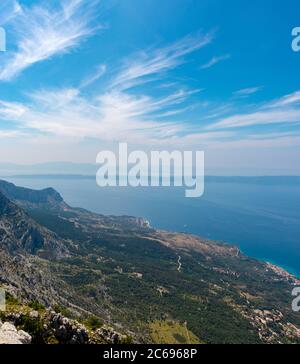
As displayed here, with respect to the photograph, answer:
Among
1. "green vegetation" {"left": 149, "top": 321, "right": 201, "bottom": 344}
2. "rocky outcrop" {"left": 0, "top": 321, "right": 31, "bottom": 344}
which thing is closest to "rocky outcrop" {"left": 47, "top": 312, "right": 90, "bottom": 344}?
"rocky outcrop" {"left": 0, "top": 321, "right": 31, "bottom": 344}

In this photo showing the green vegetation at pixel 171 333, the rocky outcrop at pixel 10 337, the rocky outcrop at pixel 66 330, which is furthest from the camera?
the green vegetation at pixel 171 333

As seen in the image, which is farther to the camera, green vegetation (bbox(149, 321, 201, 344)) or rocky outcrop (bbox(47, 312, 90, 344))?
green vegetation (bbox(149, 321, 201, 344))

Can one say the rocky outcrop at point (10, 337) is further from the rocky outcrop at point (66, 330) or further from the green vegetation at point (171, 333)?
the green vegetation at point (171, 333)

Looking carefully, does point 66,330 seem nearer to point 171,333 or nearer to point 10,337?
point 10,337

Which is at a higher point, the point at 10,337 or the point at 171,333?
the point at 10,337

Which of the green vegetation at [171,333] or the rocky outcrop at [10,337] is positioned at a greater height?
the rocky outcrop at [10,337]

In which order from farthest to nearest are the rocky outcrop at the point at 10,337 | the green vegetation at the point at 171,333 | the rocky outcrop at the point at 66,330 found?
the green vegetation at the point at 171,333 → the rocky outcrop at the point at 66,330 → the rocky outcrop at the point at 10,337

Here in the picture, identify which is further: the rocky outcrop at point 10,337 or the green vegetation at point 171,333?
the green vegetation at point 171,333

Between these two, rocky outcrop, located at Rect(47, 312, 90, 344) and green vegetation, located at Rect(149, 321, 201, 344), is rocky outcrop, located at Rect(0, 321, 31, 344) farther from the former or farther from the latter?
green vegetation, located at Rect(149, 321, 201, 344)

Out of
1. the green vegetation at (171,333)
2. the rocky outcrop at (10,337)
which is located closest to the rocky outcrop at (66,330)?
the rocky outcrop at (10,337)

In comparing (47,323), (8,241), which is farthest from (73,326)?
(8,241)

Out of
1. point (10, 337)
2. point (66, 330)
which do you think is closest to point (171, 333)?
point (66, 330)

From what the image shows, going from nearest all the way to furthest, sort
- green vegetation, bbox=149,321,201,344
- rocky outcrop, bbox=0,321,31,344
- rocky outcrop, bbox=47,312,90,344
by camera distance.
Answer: rocky outcrop, bbox=0,321,31,344, rocky outcrop, bbox=47,312,90,344, green vegetation, bbox=149,321,201,344
